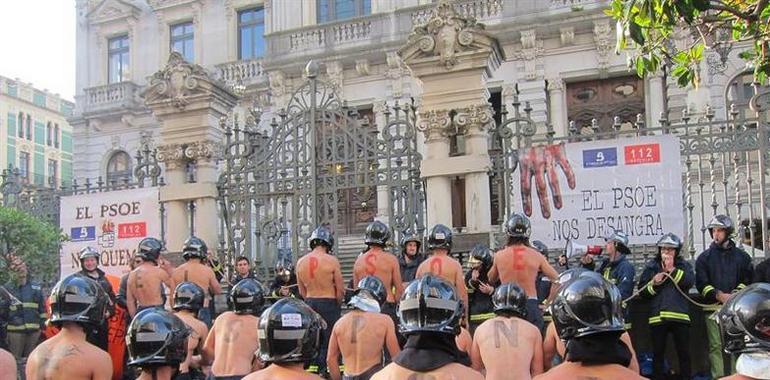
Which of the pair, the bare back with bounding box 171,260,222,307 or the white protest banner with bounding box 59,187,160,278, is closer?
the bare back with bounding box 171,260,222,307

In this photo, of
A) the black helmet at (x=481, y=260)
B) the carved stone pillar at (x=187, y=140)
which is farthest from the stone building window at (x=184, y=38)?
the black helmet at (x=481, y=260)

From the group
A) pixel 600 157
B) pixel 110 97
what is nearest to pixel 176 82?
pixel 600 157

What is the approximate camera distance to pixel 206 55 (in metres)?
27.6

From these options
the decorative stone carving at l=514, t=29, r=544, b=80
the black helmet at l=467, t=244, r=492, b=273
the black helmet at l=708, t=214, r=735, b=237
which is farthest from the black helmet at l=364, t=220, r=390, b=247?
the decorative stone carving at l=514, t=29, r=544, b=80

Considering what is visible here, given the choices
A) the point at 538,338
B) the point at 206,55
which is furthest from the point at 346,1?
the point at 538,338

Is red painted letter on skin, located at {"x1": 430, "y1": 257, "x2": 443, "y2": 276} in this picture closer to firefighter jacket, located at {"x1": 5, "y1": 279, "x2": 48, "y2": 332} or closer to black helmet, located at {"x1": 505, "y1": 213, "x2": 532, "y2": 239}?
black helmet, located at {"x1": 505, "y1": 213, "x2": 532, "y2": 239}

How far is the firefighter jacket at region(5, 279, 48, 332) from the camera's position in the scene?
11102 mm

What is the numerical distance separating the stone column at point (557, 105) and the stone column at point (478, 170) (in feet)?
34.3

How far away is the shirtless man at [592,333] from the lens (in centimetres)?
337

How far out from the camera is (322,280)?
9.21 m

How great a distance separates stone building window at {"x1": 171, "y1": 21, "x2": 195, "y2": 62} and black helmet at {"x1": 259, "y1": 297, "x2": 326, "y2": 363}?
2545cm

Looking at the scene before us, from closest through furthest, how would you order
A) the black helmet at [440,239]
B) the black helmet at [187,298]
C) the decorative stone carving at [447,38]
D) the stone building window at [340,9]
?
the black helmet at [187,298], the black helmet at [440,239], the decorative stone carving at [447,38], the stone building window at [340,9]

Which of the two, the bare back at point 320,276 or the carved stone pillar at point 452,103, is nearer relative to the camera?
the bare back at point 320,276

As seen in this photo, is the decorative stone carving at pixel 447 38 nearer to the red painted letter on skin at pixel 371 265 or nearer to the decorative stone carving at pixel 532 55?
the red painted letter on skin at pixel 371 265
